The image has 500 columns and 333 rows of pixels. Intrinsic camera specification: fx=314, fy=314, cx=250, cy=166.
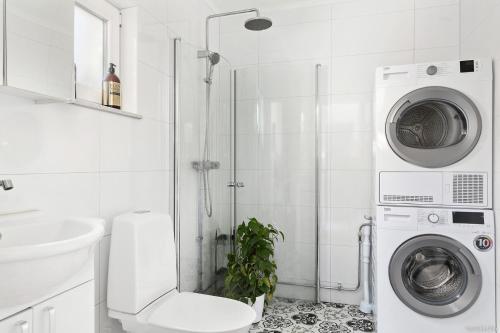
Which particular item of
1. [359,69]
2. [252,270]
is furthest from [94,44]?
[359,69]

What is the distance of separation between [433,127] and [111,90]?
6.14 ft

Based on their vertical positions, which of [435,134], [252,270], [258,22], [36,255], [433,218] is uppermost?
[258,22]

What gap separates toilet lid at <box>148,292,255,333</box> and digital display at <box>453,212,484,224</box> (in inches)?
51.2

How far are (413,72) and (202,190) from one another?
1.55 m

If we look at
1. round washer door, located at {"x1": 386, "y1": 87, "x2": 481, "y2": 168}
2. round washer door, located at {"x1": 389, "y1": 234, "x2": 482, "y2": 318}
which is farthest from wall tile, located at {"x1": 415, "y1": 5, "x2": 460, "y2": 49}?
round washer door, located at {"x1": 389, "y1": 234, "x2": 482, "y2": 318}

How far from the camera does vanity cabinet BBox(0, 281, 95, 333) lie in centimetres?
79

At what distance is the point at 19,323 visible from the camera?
31.1 inches

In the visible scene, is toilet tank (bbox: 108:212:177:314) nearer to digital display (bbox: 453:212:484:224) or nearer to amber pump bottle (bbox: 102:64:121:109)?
amber pump bottle (bbox: 102:64:121:109)

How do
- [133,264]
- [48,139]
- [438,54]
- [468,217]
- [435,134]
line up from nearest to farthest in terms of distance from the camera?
[48,139] < [133,264] < [468,217] < [435,134] < [438,54]

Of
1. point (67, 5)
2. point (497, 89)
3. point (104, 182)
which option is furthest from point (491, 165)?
point (67, 5)

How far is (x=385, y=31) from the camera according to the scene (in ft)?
7.97

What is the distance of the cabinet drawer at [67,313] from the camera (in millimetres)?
853

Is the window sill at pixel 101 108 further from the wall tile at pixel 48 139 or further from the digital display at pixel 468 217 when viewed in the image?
the digital display at pixel 468 217

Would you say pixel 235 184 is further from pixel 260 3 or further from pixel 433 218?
pixel 260 3
